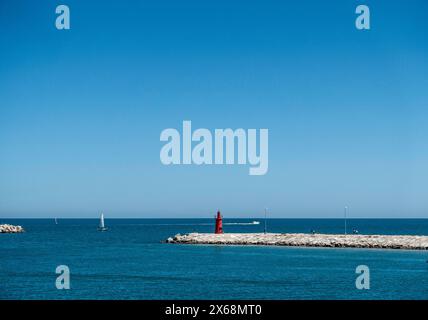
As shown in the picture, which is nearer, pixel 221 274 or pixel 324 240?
pixel 221 274

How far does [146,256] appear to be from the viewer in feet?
221

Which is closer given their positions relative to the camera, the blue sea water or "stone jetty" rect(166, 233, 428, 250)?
the blue sea water

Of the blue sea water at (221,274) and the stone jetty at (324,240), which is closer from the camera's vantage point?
the blue sea water at (221,274)

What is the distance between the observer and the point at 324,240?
77875mm

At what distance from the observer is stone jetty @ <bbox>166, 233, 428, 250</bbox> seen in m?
72.2

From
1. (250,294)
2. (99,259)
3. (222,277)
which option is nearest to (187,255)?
(99,259)

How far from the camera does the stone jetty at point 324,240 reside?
237 ft

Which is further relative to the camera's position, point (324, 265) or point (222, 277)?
point (324, 265)
